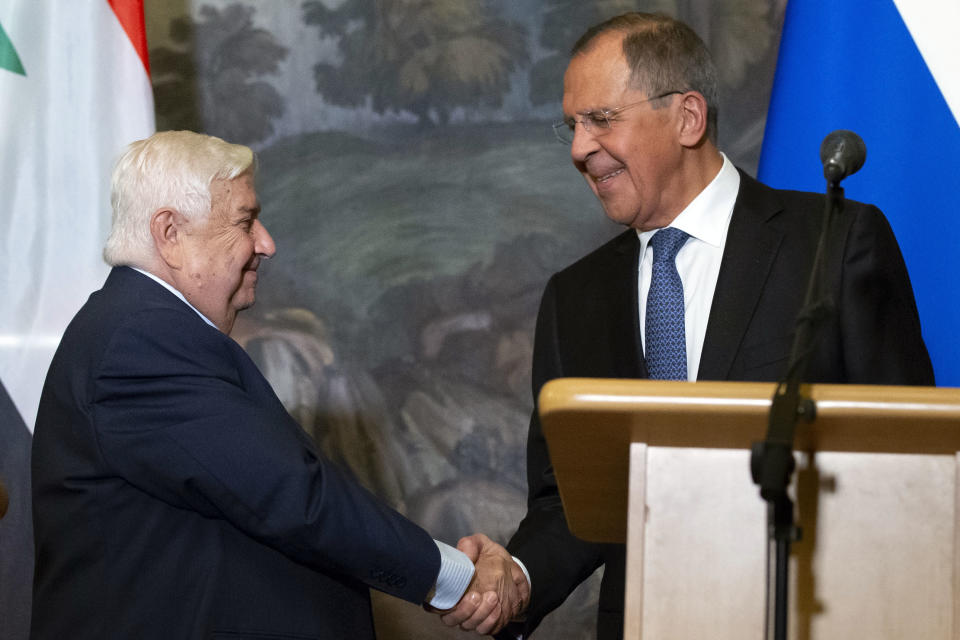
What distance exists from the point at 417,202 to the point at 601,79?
1456 millimetres

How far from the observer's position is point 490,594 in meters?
2.42

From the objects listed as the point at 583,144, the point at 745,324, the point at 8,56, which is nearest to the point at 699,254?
the point at 745,324

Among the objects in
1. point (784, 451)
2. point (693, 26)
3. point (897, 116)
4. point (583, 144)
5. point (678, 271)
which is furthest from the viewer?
point (693, 26)

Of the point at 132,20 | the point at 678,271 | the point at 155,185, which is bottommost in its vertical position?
the point at 678,271

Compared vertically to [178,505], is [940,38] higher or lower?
higher

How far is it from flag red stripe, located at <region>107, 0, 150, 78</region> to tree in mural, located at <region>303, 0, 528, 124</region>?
76cm

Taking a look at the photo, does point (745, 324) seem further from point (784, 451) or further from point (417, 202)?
point (417, 202)

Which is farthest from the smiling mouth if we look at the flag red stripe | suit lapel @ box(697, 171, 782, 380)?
the flag red stripe

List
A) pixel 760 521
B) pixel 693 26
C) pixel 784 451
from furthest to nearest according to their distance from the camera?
pixel 693 26 → pixel 760 521 → pixel 784 451

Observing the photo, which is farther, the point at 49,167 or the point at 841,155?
the point at 49,167

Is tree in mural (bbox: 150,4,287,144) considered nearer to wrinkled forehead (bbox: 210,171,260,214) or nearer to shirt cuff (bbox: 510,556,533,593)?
wrinkled forehead (bbox: 210,171,260,214)

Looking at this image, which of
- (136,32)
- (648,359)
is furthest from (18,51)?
(648,359)

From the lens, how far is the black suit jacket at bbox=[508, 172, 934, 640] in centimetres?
213

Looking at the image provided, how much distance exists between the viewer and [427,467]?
3.77 m
